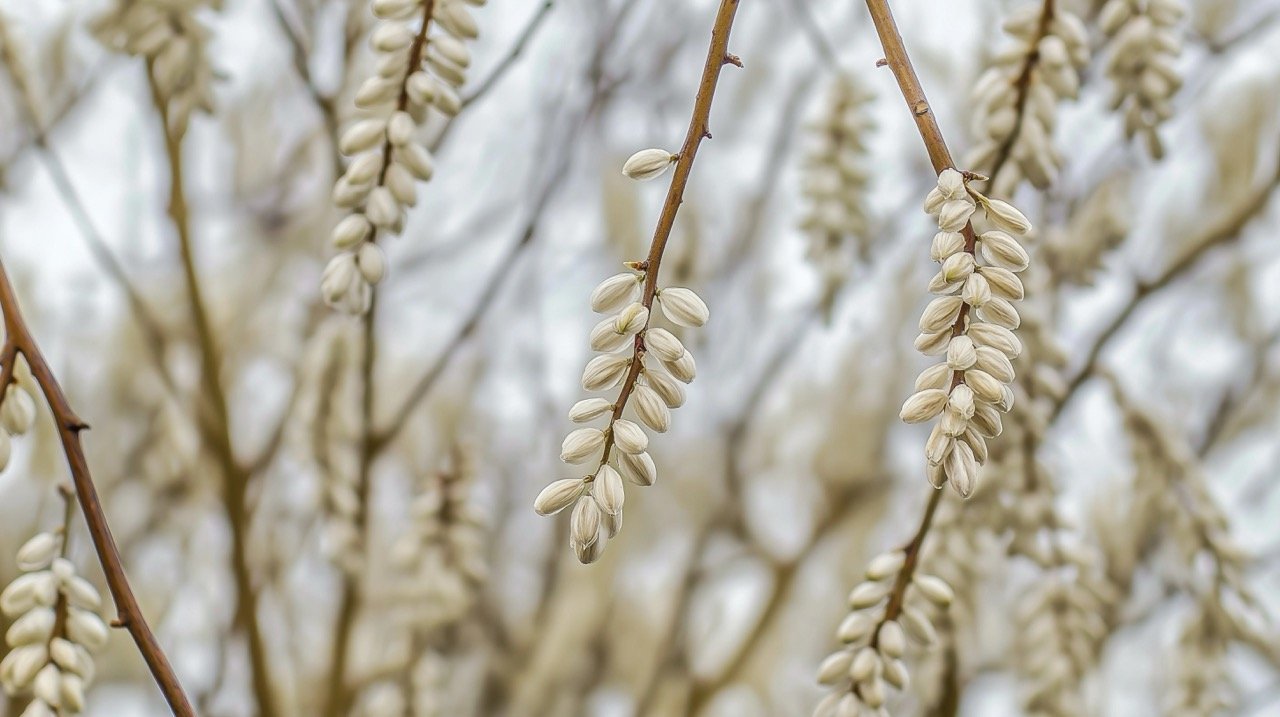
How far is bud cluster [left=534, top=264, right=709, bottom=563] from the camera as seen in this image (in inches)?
13.7

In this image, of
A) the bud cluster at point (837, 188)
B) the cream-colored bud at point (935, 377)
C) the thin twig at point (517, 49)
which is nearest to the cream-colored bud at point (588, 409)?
the cream-colored bud at point (935, 377)

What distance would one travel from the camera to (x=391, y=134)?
486 millimetres

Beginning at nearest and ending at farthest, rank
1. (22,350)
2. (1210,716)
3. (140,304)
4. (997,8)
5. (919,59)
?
1. (22,350)
2. (1210,716)
3. (140,304)
4. (997,8)
5. (919,59)

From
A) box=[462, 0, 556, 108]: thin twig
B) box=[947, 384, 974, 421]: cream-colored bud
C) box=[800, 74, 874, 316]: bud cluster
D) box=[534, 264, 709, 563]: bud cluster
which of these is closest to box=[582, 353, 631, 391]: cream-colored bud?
box=[534, 264, 709, 563]: bud cluster

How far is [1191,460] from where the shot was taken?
0.80m

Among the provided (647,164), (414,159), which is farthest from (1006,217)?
(414,159)

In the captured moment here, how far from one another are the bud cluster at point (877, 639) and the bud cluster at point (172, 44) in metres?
0.47

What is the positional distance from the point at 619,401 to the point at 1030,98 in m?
0.31

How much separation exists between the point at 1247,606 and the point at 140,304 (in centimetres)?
84

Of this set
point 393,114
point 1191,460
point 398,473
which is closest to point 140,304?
point 393,114

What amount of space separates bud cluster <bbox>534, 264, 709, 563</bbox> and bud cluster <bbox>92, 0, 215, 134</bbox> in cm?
41

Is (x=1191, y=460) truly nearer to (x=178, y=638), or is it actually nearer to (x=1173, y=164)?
(x=1173, y=164)

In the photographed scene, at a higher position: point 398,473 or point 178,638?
point 398,473

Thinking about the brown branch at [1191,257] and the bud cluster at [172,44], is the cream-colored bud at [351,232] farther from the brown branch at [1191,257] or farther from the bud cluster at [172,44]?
A: the brown branch at [1191,257]
